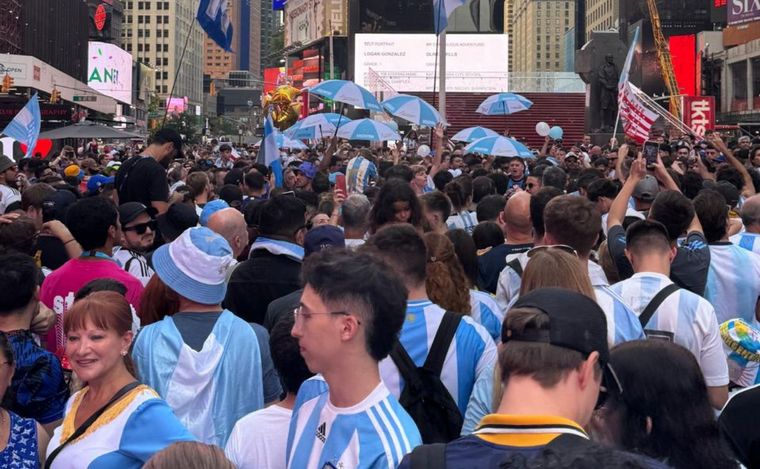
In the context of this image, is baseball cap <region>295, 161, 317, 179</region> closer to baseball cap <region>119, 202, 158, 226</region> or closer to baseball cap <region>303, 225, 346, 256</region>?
baseball cap <region>119, 202, 158, 226</region>

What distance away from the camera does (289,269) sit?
6020 mm

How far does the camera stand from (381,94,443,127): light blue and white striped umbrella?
18.7 m

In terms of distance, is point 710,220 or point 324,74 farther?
point 324,74

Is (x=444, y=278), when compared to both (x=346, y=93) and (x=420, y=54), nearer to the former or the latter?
(x=346, y=93)

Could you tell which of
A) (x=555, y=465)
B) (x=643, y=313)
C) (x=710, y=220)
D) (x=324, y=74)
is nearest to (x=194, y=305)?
(x=643, y=313)

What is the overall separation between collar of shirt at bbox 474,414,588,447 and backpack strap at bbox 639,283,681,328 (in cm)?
248

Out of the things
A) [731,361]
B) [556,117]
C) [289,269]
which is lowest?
[731,361]

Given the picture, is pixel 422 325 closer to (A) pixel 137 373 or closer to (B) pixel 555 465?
(A) pixel 137 373

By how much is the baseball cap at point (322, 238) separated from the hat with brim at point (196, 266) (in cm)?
150

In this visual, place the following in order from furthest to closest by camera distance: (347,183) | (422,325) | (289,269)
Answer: (347,183), (289,269), (422,325)

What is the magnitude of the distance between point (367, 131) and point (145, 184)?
11.2 metres

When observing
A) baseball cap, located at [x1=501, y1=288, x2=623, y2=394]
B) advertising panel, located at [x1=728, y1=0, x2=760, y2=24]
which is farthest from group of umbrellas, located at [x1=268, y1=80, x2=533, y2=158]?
advertising panel, located at [x1=728, y1=0, x2=760, y2=24]

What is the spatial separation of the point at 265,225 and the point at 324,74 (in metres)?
112

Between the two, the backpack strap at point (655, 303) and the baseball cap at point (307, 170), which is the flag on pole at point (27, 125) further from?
the backpack strap at point (655, 303)
